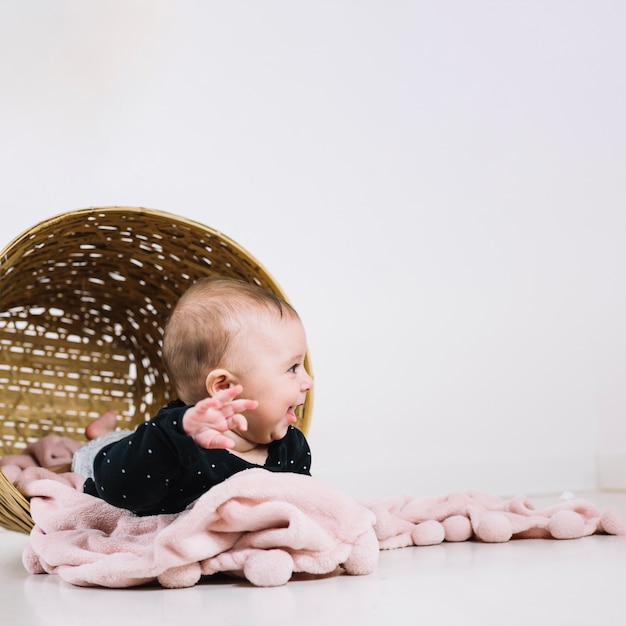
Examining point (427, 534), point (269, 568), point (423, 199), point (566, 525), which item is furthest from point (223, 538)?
point (423, 199)

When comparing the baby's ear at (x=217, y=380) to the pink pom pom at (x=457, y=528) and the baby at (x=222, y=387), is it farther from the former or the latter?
the pink pom pom at (x=457, y=528)

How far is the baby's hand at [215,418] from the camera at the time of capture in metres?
0.96

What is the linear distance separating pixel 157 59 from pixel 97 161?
1.12 ft

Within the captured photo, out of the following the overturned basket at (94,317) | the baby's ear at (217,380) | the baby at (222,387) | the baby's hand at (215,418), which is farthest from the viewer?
the overturned basket at (94,317)

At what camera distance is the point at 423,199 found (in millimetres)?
2523

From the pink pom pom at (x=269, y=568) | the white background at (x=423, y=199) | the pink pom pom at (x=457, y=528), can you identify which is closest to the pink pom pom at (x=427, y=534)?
the pink pom pom at (x=457, y=528)

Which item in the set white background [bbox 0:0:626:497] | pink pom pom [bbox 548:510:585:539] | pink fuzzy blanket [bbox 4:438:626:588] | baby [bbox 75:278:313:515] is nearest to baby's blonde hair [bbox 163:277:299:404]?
baby [bbox 75:278:313:515]

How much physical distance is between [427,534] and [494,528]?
101mm

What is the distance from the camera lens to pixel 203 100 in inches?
92.0

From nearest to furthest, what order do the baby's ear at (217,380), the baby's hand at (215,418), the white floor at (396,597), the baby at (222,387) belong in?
the white floor at (396,597), the baby's hand at (215,418), the baby at (222,387), the baby's ear at (217,380)

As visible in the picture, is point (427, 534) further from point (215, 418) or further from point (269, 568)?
point (215, 418)

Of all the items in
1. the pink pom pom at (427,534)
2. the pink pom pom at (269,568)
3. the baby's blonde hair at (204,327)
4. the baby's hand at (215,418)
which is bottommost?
the pink pom pom at (427,534)

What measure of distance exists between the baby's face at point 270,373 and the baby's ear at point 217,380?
0.04 ft

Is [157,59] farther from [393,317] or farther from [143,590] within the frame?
[143,590]
